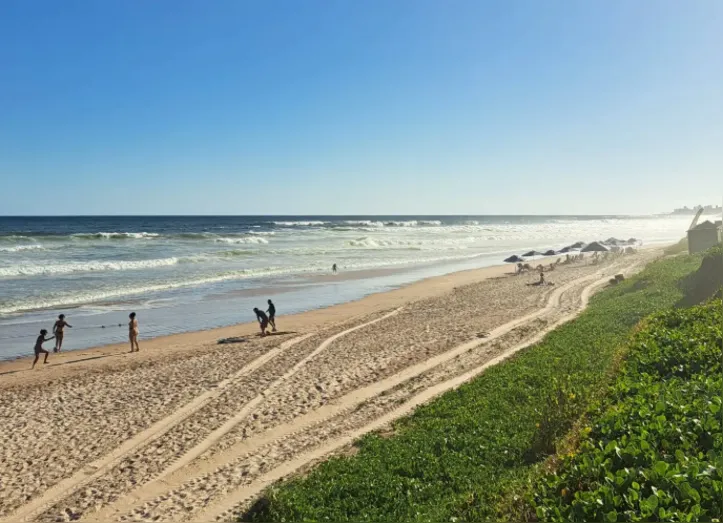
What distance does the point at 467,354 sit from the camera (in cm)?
1634

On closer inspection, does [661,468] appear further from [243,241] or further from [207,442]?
[243,241]

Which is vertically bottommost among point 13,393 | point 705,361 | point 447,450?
point 13,393

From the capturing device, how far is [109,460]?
10.3 metres

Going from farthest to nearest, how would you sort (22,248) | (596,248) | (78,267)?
1. (22,248)
2. (596,248)
3. (78,267)

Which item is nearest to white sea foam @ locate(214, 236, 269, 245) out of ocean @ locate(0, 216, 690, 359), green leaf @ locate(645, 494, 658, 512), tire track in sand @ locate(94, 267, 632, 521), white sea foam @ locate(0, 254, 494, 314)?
ocean @ locate(0, 216, 690, 359)

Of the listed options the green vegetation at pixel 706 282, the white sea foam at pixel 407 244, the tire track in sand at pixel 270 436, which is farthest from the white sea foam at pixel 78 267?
the green vegetation at pixel 706 282

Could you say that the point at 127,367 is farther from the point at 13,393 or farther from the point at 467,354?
the point at 467,354

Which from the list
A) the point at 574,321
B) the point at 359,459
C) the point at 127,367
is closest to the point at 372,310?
the point at 574,321

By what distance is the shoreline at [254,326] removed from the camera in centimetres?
1830

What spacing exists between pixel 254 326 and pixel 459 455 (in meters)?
15.5

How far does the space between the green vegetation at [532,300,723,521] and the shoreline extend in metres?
15.6

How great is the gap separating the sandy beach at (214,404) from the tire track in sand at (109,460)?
3cm

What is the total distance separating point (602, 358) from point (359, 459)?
6653 millimetres

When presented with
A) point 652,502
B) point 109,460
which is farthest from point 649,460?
point 109,460
